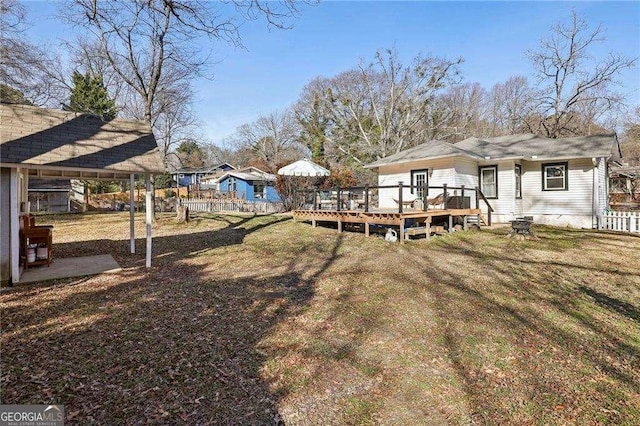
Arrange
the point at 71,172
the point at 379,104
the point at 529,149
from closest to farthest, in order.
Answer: the point at 71,172 → the point at 529,149 → the point at 379,104

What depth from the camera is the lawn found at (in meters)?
2.87

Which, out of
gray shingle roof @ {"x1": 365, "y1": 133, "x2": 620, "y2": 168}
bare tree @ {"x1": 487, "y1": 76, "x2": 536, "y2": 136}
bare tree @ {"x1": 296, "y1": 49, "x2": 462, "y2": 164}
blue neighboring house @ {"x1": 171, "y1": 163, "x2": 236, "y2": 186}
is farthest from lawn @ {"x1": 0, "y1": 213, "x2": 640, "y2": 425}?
blue neighboring house @ {"x1": 171, "y1": 163, "x2": 236, "y2": 186}

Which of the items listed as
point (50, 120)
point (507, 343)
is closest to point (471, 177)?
point (507, 343)

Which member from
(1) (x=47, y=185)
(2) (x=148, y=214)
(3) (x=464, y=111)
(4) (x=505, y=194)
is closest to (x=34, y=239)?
(2) (x=148, y=214)

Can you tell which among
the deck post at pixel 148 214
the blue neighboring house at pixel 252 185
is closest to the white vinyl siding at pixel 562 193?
the deck post at pixel 148 214

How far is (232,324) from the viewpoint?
14.6 feet

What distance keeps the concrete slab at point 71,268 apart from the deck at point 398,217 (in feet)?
23.0

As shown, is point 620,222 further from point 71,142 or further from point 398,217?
point 71,142

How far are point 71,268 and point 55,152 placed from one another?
2.48 meters

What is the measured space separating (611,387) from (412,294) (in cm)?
272

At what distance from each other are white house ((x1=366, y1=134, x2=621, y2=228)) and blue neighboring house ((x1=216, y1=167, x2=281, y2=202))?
17.0 metres

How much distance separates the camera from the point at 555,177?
1373 cm

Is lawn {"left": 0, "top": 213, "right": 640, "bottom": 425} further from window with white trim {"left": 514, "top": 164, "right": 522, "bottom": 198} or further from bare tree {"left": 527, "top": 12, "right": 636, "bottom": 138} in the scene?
bare tree {"left": 527, "top": 12, "right": 636, "bottom": 138}

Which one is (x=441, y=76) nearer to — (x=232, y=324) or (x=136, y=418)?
(x=232, y=324)
